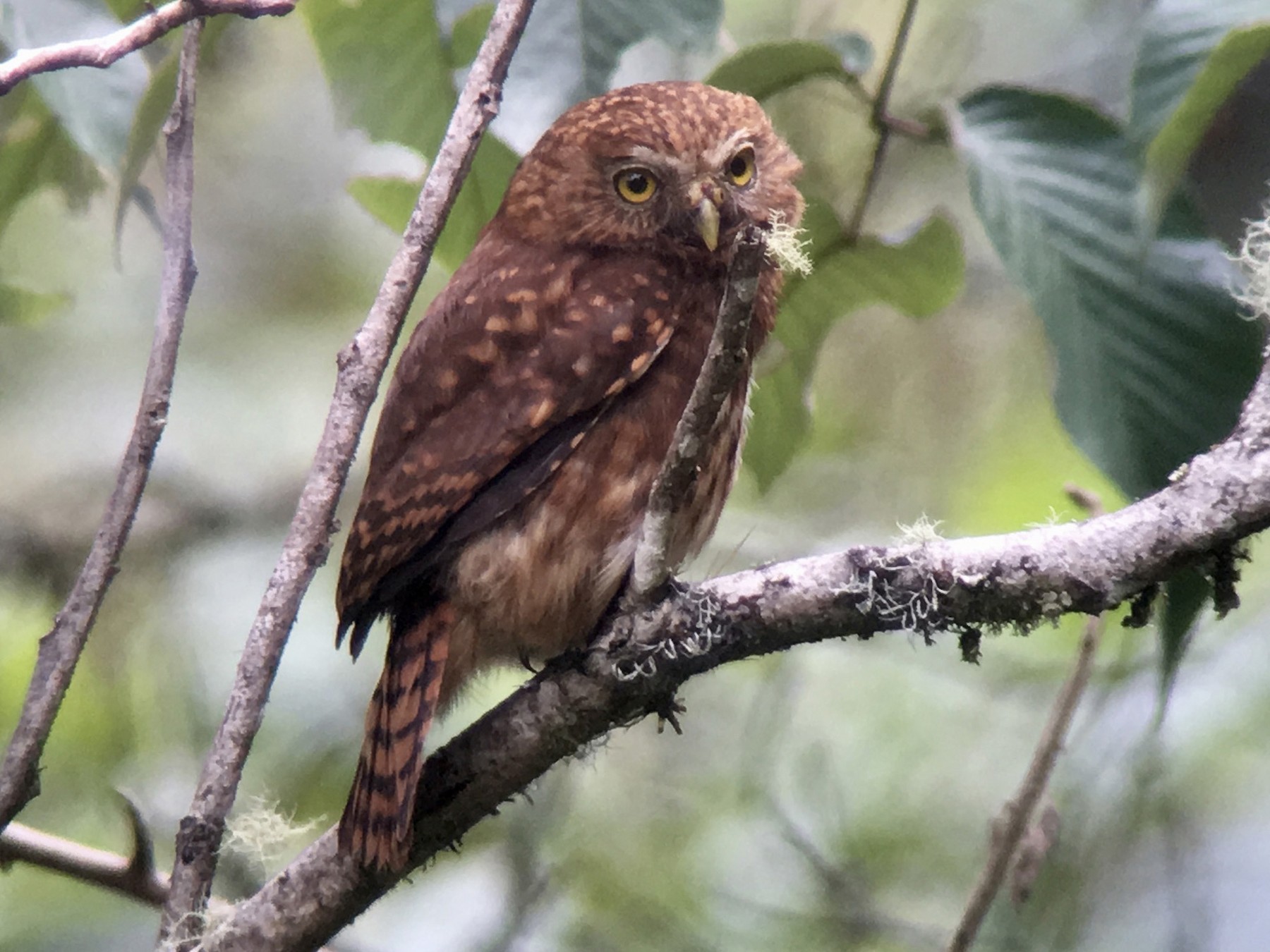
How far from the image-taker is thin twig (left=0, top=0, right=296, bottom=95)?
1.33m

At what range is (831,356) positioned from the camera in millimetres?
4270

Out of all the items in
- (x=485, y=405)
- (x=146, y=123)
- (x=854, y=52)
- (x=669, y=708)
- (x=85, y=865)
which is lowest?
(x=85, y=865)

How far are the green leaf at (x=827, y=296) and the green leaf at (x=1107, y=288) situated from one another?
20cm

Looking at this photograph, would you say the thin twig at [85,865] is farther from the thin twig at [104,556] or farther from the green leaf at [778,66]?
the green leaf at [778,66]

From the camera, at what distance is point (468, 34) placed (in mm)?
2096

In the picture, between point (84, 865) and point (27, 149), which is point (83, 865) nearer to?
point (84, 865)

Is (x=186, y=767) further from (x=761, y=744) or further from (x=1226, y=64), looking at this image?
(x=1226, y=64)

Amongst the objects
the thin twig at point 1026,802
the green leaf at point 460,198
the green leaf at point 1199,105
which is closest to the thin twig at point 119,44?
the green leaf at point 460,198

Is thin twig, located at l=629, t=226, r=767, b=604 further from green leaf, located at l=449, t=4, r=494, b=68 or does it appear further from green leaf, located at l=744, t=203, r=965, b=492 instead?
green leaf, located at l=449, t=4, r=494, b=68

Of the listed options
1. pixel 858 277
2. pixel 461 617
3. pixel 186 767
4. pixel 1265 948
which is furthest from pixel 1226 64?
pixel 186 767

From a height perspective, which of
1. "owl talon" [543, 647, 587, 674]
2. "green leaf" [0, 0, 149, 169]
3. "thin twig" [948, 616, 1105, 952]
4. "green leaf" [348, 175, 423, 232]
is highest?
"green leaf" [0, 0, 149, 169]

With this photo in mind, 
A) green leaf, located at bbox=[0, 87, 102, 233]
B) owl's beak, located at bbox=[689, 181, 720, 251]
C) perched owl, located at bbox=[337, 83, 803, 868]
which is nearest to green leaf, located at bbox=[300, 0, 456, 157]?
perched owl, located at bbox=[337, 83, 803, 868]

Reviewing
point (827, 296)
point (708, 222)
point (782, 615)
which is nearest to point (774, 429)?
point (827, 296)

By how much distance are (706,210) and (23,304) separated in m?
1.11
